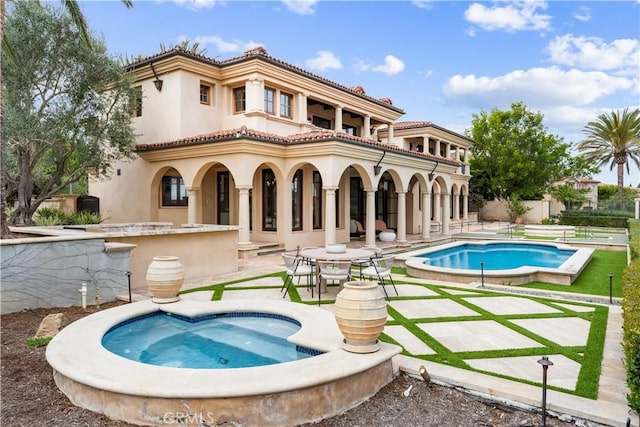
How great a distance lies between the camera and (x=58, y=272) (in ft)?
26.9

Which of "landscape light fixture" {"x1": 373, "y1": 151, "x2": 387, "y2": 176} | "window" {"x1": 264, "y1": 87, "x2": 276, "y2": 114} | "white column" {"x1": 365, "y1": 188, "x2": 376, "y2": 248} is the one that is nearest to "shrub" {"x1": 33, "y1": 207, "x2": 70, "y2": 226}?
"window" {"x1": 264, "y1": 87, "x2": 276, "y2": 114}

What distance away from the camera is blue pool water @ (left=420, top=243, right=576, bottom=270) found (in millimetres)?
15805

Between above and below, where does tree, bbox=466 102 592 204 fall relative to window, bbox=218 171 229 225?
above

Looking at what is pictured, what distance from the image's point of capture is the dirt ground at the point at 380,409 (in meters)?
4.15

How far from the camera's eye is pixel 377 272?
934 centimetres

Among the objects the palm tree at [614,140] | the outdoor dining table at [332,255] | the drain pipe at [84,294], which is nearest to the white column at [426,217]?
the outdoor dining table at [332,255]

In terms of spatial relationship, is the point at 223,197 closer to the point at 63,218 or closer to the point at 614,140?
the point at 63,218

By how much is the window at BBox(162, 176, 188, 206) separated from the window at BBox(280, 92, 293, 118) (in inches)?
219

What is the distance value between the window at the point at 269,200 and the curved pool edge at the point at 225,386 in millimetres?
12236

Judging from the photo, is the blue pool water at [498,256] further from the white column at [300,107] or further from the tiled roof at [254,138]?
the white column at [300,107]

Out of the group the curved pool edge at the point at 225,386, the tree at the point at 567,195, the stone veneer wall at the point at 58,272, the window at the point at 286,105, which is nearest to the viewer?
the curved pool edge at the point at 225,386

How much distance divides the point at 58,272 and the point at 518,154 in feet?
117

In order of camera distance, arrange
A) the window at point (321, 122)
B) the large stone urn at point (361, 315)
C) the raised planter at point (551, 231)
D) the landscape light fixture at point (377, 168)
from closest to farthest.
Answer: the large stone urn at point (361, 315)
the landscape light fixture at point (377, 168)
the window at point (321, 122)
the raised planter at point (551, 231)

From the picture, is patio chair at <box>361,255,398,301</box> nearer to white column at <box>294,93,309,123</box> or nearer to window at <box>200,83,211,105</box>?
white column at <box>294,93,309,123</box>
